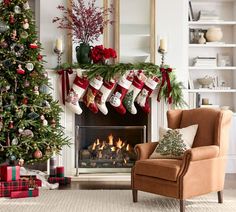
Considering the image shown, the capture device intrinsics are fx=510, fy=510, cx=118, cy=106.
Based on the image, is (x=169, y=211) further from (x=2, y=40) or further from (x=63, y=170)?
(x=2, y=40)

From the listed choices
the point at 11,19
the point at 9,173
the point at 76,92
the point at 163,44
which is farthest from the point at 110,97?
the point at 9,173

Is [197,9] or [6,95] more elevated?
[197,9]

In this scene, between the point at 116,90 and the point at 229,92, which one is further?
the point at 229,92

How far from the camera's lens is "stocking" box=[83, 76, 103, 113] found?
19.7ft

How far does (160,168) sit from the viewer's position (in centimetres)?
453

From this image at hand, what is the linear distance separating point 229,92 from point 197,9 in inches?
47.1

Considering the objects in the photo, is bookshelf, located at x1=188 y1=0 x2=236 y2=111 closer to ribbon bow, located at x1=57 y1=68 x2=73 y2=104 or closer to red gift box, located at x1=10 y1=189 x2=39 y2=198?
ribbon bow, located at x1=57 y1=68 x2=73 y2=104

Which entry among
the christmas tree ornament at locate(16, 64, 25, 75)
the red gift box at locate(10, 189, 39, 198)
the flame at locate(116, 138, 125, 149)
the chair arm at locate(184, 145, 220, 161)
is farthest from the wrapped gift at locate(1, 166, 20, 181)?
the chair arm at locate(184, 145, 220, 161)

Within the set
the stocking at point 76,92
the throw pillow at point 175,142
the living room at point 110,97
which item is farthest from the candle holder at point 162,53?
the throw pillow at point 175,142

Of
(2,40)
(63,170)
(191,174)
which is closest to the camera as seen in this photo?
(191,174)

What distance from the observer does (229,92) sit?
22.6 feet

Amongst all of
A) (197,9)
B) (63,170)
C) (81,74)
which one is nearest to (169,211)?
(63,170)

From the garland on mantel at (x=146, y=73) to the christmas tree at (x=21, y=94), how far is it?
1.60ft

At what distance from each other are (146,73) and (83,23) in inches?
37.8
